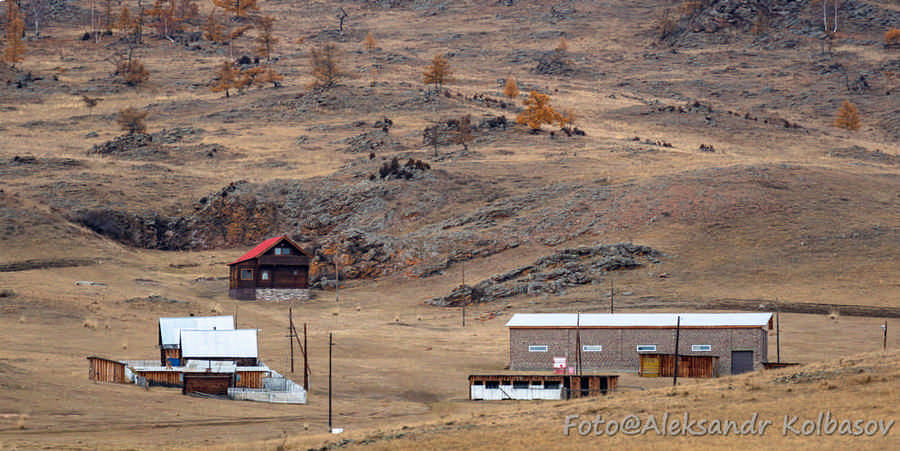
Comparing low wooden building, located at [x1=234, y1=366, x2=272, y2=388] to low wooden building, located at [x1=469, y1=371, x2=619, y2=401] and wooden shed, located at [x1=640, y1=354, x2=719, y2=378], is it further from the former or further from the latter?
Result: wooden shed, located at [x1=640, y1=354, x2=719, y2=378]

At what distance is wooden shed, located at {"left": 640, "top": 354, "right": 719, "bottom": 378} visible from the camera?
54.9 meters

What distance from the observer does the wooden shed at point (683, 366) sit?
54.9 m

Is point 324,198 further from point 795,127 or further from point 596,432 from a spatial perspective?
point 596,432

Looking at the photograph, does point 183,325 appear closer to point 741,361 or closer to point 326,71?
point 741,361

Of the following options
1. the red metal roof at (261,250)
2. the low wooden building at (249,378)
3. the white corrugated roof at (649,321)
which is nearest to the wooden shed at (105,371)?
the low wooden building at (249,378)

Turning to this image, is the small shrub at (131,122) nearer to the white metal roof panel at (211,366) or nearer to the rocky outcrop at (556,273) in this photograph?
the rocky outcrop at (556,273)

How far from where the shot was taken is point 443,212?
102312 millimetres

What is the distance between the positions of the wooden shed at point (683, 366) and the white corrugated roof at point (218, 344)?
2156 centimetres

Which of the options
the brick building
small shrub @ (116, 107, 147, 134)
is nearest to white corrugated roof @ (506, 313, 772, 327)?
the brick building

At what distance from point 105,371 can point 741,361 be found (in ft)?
110

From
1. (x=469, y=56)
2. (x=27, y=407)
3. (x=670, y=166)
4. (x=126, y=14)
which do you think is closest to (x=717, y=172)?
(x=670, y=166)

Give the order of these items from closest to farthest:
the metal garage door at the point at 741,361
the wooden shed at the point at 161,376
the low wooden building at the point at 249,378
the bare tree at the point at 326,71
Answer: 1. the wooden shed at the point at 161,376
2. the low wooden building at the point at 249,378
3. the metal garage door at the point at 741,361
4. the bare tree at the point at 326,71

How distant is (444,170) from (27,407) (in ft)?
246

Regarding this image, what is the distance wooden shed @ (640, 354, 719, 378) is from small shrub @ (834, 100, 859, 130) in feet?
307
